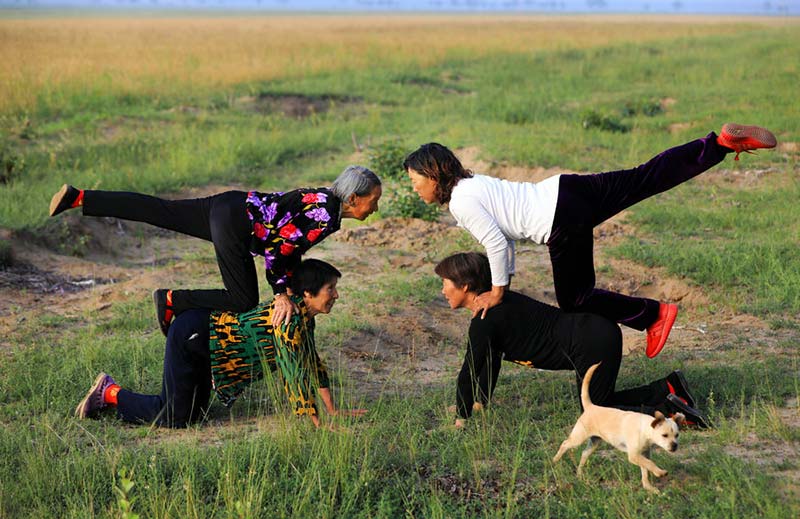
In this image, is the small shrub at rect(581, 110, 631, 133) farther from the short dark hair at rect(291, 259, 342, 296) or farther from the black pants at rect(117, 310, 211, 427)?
the black pants at rect(117, 310, 211, 427)

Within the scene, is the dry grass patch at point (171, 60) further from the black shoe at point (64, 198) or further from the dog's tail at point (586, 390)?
the dog's tail at point (586, 390)

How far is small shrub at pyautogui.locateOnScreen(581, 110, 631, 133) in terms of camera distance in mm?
→ 13930

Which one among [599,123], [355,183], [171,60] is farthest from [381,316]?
[171,60]

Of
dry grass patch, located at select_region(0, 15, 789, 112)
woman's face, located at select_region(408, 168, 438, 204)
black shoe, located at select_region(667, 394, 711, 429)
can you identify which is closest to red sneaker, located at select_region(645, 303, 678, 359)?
black shoe, located at select_region(667, 394, 711, 429)

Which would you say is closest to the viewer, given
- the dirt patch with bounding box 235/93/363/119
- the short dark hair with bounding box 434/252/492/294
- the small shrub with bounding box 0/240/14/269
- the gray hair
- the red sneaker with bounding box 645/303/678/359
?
the short dark hair with bounding box 434/252/492/294

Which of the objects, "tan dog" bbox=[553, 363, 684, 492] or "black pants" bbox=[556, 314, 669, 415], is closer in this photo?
"tan dog" bbox=[553, 363, 684, 492]

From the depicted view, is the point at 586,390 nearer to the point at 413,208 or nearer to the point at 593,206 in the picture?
the point at 593,206

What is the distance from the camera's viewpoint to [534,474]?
439 centimetres

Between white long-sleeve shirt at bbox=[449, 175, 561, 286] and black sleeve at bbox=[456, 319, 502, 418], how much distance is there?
28cm

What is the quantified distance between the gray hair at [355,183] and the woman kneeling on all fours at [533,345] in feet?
2.03

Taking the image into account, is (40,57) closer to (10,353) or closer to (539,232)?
(10,353)

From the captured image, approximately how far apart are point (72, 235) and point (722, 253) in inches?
249

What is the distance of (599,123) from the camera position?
1402 centimetres

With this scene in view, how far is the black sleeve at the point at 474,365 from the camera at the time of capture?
16.2 ft
